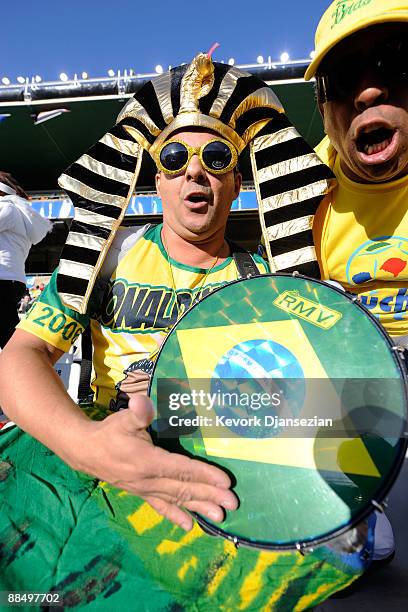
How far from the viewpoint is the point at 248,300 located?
3.41 ft

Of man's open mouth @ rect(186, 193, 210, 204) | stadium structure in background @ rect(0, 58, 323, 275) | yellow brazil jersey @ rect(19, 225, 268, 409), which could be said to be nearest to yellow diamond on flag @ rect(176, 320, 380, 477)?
yellow brazil jersey @ rect(19, 225, 268, 409)

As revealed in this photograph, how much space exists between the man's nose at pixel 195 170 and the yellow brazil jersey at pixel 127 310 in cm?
29

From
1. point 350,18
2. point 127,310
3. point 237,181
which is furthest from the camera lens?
point 237,181

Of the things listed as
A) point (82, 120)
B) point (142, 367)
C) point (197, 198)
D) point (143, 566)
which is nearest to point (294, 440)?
point (143, 566)

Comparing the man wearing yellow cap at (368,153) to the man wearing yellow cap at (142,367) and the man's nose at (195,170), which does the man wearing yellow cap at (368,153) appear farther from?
the man's nose at (195,170)

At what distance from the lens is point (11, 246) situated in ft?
12.2

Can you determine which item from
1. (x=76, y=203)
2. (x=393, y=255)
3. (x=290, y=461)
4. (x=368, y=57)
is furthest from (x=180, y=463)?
(x=368, y=57)

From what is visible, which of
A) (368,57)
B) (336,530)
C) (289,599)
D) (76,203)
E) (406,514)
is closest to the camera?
(336,530)

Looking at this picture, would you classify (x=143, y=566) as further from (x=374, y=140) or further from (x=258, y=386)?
(x=374, y=140)

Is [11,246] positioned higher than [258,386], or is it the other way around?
[11,246]

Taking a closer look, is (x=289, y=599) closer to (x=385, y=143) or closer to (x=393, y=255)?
(x=393, y=255)

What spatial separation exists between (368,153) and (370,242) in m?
0.33

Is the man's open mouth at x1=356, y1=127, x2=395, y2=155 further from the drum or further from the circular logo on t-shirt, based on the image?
the drum

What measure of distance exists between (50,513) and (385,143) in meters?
1.45
